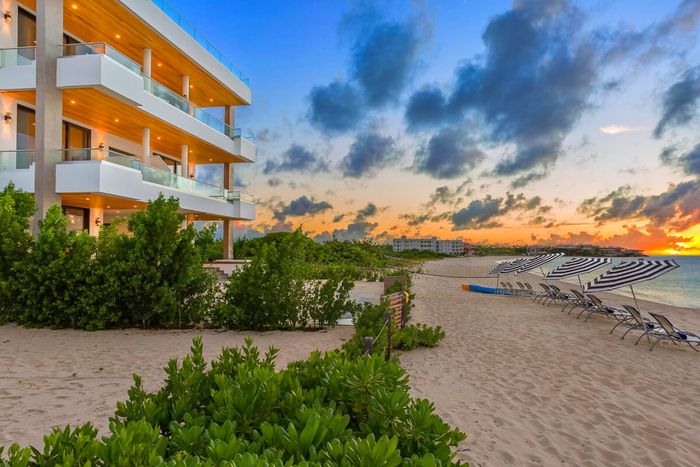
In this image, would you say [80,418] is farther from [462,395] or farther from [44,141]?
[44,141]

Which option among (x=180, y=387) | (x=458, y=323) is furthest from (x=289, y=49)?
(x=180, y=387)

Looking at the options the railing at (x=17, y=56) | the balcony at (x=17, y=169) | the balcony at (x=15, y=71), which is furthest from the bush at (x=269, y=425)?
the railing at (x=17, y=56)

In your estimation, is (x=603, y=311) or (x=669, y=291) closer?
(x=603, y=311)

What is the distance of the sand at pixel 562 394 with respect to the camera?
15.7ft

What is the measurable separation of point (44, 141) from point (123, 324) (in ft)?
29.4

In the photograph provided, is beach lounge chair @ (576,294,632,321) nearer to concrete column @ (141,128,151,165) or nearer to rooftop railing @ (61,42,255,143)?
concrete column @ (141,128,151,165)

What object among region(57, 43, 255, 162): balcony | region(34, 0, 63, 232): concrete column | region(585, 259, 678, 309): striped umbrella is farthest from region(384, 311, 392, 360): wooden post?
region(57, 43, 255, 162): balcony

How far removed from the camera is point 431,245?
19050 cm

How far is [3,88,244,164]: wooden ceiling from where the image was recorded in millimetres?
16311

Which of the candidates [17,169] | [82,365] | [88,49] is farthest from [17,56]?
[82,365]

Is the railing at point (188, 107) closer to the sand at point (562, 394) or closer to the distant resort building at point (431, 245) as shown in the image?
the sand at point (562, 394)

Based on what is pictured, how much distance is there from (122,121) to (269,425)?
2143cm

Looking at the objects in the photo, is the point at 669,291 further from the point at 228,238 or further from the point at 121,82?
the point at 121,82

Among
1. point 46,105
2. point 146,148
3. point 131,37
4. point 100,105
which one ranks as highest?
point 131,37
